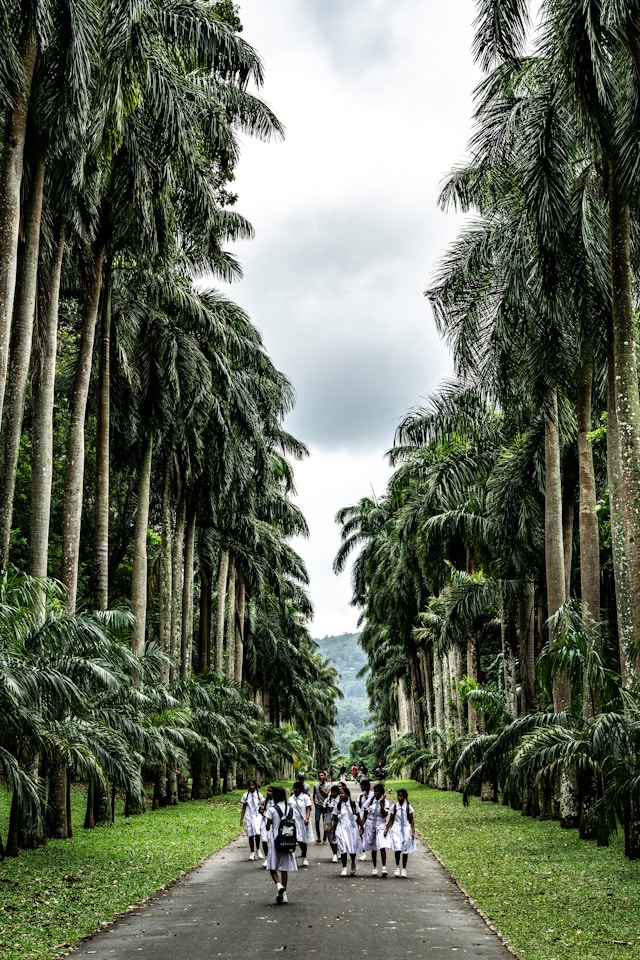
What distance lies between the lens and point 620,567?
46.7ft

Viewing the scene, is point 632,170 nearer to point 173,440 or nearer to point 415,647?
point 173,440

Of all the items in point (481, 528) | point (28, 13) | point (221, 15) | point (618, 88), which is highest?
point (221, 15)

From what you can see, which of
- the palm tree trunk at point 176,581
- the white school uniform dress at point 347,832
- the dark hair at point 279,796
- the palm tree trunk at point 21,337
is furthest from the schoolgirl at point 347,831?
the palm tree trunk at point 176,581

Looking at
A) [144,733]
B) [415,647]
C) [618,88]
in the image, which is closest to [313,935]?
[144,733]

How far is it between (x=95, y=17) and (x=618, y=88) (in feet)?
25.8

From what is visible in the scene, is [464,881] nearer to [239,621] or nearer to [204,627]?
[204,627]

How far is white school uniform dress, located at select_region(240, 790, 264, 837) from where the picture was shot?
16734 millimetres

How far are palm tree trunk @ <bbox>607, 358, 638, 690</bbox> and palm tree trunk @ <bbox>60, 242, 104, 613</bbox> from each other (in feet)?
33.2

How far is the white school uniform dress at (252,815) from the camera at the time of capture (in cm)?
1673

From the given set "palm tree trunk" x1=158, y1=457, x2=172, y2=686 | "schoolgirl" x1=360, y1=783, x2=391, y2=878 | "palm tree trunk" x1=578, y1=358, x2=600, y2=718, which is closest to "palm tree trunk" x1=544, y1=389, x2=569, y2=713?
"palm tree trunk" x1=578, y1=358, x2=600, y2=718

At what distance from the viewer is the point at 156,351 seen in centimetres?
2597

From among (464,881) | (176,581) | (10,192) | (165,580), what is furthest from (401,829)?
(176,581)

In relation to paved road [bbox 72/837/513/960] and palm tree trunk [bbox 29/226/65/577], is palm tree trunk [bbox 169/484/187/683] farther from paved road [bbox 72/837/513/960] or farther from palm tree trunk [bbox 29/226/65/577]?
paved road [bbox 72/837/513/960]

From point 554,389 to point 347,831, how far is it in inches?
359
